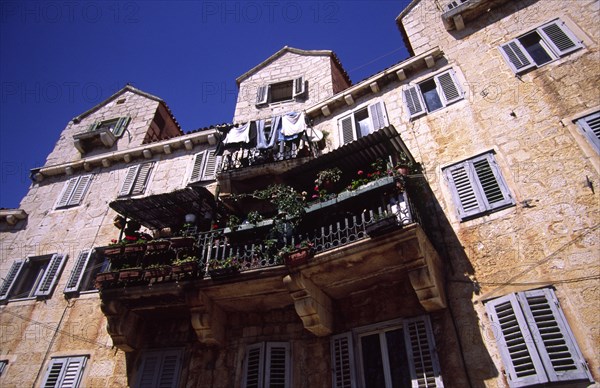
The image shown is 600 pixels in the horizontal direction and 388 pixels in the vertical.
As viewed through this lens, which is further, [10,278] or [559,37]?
[10,278]

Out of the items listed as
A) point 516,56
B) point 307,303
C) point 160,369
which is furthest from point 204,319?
point 516,56

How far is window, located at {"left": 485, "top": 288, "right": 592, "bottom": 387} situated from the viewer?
6418 millimetres

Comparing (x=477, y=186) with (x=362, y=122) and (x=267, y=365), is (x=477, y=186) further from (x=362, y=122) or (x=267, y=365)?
(x=267, y=365)

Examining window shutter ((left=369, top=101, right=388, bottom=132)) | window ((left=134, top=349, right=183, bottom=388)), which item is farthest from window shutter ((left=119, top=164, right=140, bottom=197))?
window shutter ((left=369, top=101, right=388, bottom=132))

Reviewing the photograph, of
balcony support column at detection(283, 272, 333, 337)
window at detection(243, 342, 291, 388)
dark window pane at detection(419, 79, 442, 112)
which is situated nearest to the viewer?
balcony support column at detection(283, 272, 333, 337)

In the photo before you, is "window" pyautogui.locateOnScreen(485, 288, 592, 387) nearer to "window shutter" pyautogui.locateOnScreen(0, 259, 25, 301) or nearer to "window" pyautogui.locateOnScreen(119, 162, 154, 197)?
"window" pyautogui.locateOnScreen(119, 162, 154, 197)

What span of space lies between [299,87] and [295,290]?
34.5 feet

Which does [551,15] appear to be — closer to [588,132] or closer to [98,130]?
[588,132]

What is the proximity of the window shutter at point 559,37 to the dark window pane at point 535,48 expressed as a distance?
8.2 inches

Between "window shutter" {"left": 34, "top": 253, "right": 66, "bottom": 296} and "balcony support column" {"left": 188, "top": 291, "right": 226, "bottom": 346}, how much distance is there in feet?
19.4

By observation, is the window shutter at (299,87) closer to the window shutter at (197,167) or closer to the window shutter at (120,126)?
the window shutter at (197,167)

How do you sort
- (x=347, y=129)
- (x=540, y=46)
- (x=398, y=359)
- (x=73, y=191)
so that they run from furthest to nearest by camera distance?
(x=73, y=191) → (x=347, y=129) → (x=540, y=46) → (x=398, y=359)

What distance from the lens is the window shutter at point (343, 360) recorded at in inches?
324

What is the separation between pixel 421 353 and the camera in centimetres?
771
